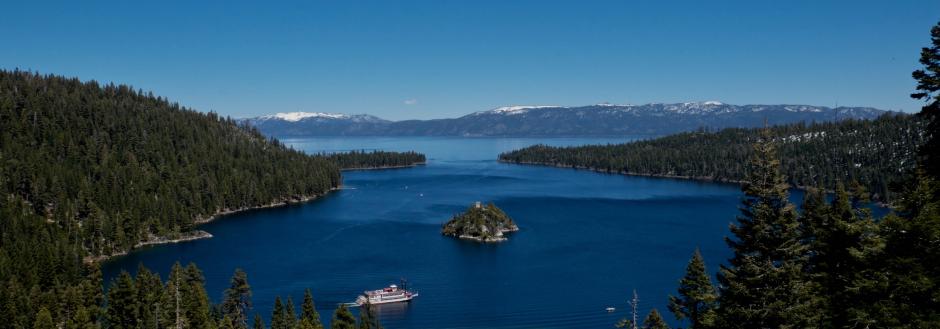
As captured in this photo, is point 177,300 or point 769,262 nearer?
point 769,262

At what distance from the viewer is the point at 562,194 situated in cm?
17725

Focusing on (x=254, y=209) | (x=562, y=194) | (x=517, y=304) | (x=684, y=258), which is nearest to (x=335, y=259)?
(x=517, y=304)

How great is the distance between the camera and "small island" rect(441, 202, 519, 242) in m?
106

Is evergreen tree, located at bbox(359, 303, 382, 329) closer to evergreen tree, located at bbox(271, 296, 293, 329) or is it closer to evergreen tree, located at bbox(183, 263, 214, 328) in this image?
evergreen tree, located at bbox(271, 296, 293, 329)

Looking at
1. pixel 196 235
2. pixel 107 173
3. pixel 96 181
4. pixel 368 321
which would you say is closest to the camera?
pixel 368 321

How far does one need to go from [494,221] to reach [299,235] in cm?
3562

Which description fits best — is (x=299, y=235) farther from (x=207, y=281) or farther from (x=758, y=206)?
(x=758, y=206)

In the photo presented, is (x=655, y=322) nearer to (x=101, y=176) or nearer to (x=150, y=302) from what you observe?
(x=150, y=302)

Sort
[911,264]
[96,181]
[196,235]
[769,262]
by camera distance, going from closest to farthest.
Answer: [911,264], [769,262], [196,235], [96,181]

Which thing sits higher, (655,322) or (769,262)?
(769,262)

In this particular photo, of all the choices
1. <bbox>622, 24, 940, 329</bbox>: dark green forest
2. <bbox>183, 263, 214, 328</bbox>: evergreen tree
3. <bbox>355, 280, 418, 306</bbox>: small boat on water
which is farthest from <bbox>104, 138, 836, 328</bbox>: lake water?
<bbox>622, 24, 940, 329</bbox>: dark green forest

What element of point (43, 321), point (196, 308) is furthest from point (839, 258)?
point (43, 321)

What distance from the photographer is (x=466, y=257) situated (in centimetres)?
9312

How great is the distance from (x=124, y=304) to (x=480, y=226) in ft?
208
